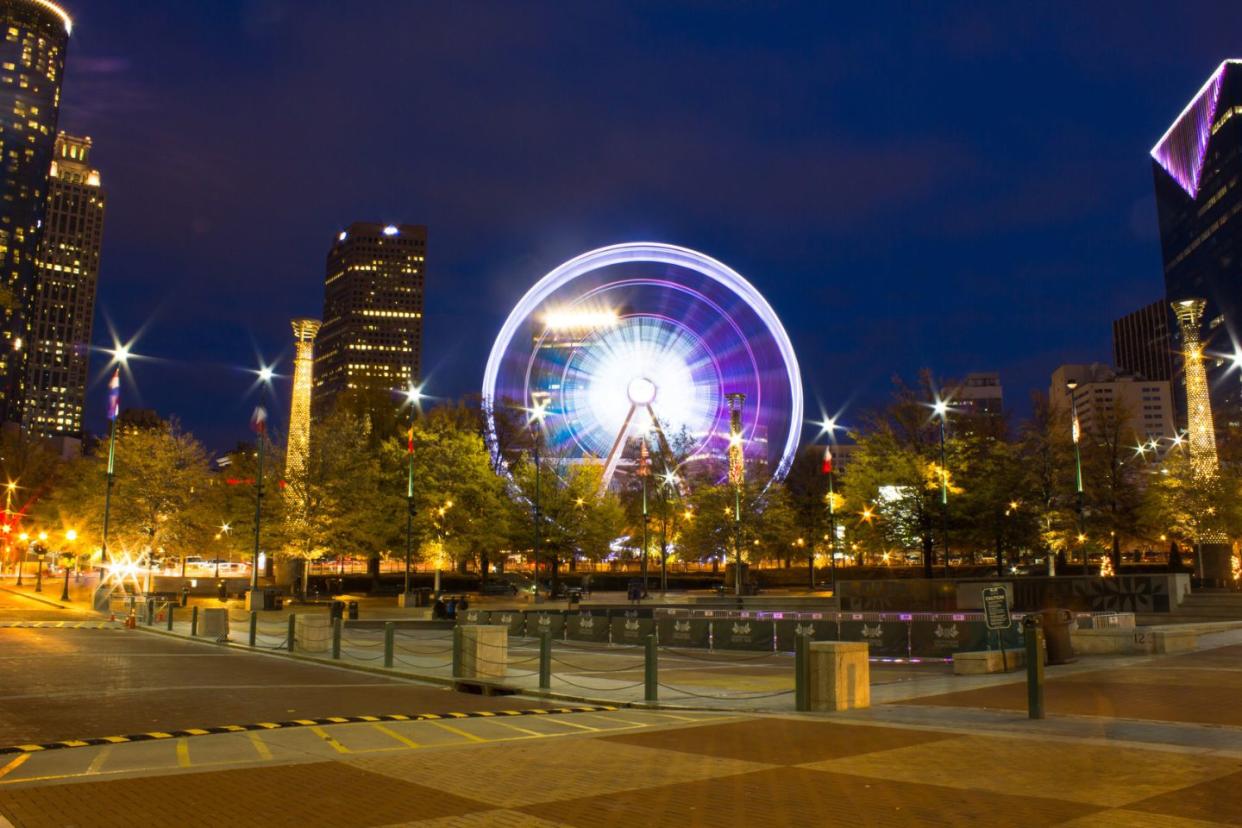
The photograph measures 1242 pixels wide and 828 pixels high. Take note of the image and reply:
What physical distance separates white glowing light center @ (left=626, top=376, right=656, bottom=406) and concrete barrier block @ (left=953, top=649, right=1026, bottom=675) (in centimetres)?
4308

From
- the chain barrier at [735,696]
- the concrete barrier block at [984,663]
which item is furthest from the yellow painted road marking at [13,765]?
the concrete barrier block at [984,663]

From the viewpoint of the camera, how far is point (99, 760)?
984 centimetres

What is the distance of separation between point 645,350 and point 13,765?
5249 centimetres

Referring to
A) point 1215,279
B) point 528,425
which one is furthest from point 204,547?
point 1215,279

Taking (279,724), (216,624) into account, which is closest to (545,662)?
(279,724)

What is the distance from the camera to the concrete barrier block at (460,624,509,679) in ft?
59.1

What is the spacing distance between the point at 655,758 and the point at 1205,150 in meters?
184

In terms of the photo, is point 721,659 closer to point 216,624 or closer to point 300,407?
point 216,624

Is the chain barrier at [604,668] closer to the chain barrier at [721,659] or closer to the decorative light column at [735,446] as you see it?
the chain barrier at [721,659]

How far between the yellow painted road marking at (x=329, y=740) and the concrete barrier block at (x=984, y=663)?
11.9 meters

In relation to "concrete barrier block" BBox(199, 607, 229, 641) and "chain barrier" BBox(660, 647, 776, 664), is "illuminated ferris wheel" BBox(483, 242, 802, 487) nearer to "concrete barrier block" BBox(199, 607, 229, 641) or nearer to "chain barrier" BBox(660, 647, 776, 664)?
"concrete barrier block" BBox(199, 607, 229, 641)

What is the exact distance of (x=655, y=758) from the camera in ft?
33.5

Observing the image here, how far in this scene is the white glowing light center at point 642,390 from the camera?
60.9 m

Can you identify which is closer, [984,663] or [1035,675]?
[1035,675]
